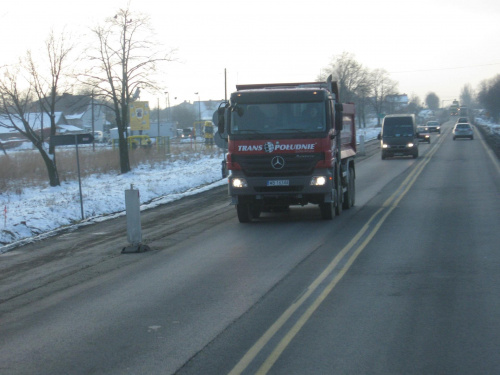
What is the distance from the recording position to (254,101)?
14727 mm

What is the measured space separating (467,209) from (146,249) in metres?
8.64

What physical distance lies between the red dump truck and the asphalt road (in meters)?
0.82

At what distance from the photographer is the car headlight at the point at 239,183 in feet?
48.7

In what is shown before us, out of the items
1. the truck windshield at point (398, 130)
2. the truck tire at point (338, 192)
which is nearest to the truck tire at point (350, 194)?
the truck tire at point (338, 192)

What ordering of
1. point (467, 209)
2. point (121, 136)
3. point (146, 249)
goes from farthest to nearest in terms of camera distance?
1. point (121, 136)
2. point (467, 209)
3. point (146, 249)

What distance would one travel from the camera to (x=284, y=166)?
14594 mm

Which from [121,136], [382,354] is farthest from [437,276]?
[121,136]

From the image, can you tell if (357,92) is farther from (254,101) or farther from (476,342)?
(476,342)

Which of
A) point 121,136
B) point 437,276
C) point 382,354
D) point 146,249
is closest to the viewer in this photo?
point 382,354

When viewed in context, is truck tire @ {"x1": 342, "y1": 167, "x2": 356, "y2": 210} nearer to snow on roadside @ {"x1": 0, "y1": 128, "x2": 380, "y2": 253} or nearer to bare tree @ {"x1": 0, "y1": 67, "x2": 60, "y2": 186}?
snow on roadside @ {"x1": 0, "y1": 128, "x2": 380, "y2": 253}

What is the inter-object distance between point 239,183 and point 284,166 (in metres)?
1.07

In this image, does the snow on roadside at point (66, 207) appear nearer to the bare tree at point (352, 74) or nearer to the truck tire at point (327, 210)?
the truck tire at point (327, 210)

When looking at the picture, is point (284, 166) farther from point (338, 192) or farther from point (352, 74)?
point (352, 74)

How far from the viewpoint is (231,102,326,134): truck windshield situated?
14594 millimetres
